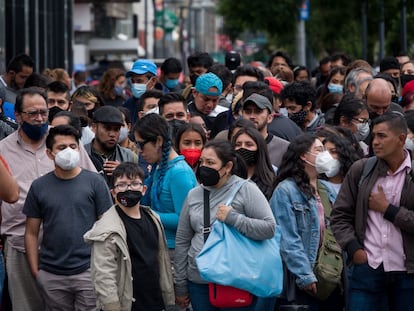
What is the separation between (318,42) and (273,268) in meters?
36.5

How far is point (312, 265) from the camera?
9242 millimetres

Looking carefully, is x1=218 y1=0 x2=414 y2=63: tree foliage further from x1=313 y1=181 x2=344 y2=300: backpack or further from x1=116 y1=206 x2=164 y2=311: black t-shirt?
x1=116 y1=206 x2=164 y2=311: black t-shirt

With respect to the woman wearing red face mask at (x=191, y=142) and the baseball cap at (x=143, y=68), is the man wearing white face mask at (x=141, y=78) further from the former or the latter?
the woman wearing red face mask at (x=191, y=142)

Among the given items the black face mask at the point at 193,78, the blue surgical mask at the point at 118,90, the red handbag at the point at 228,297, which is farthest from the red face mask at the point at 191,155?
the blue surgical mask at the point at 118,90

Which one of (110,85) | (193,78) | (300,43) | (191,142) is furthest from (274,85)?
(300,43)

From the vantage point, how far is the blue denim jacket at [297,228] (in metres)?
9.11

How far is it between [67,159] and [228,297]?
153 cm

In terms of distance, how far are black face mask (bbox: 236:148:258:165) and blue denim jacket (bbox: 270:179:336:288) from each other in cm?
53

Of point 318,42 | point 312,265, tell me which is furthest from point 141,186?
point 318,42

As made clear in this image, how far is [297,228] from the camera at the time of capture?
922 centimetres

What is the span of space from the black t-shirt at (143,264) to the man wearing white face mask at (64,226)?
1.53 ft

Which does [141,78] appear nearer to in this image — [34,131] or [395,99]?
[395,99]

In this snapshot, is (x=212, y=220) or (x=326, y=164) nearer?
(x=212, y=220)

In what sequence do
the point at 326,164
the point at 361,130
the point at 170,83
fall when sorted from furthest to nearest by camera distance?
1. the point at 170,83
2. the point at 361,130
3. the point at 326,164
